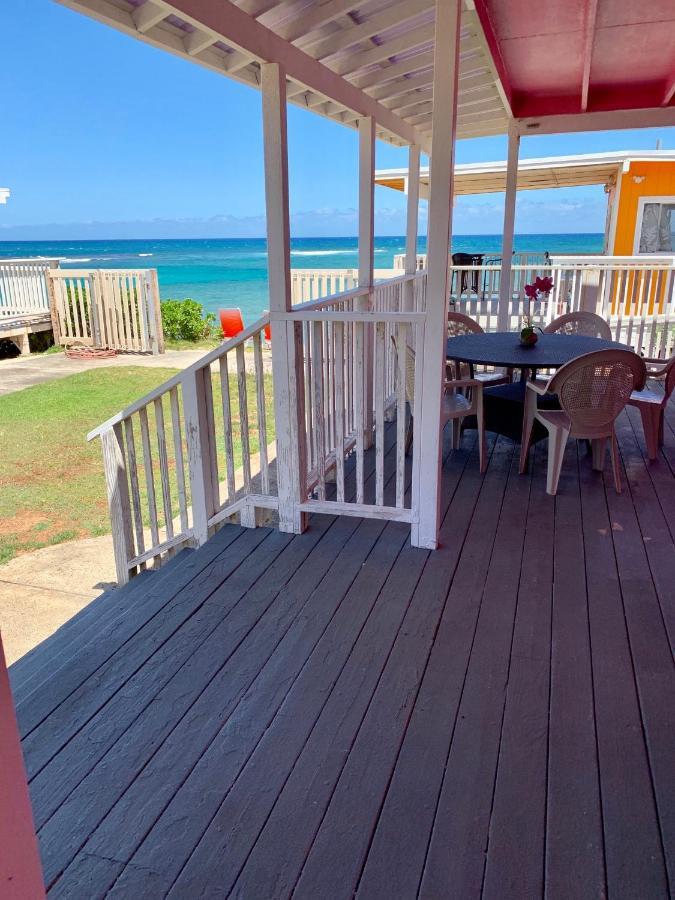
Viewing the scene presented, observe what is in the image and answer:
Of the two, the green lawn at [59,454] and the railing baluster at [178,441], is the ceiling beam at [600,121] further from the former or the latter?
the railing baluster at [178,441]

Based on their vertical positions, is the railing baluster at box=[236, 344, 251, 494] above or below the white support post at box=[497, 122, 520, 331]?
below

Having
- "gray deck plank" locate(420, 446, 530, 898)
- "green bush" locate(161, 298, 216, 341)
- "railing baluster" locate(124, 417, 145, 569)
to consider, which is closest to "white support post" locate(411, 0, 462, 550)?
"gray deck plank" locate(420, 446, 530, 898)

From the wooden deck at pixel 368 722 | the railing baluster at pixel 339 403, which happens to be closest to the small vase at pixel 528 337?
the railing baluster at pixel 339 403

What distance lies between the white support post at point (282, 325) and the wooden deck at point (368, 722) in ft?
0.92

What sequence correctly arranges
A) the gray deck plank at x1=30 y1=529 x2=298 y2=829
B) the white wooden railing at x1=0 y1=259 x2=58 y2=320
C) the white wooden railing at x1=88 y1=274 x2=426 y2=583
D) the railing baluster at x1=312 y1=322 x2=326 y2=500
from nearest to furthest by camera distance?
the gray deck plank at x1=30 y1=529 x2=298 y2=829, the white wooden railing at x1=88 y1=274 x2=426 y2=583, the railing baluster at x1=312 y1=322 x2=326 y2=500, the white wooden railing at x1=0 y1=259 x2=58 y2=320

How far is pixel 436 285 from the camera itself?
2670mm

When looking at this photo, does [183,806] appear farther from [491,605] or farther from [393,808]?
[491,605]

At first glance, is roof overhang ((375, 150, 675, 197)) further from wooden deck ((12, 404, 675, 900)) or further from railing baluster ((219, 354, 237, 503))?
wooden deck ((12, 404, 675, 900))

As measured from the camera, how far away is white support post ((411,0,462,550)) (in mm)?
2520

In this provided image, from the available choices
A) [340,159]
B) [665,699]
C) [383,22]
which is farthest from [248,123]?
[665,699]

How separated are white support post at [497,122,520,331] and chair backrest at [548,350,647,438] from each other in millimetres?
2746

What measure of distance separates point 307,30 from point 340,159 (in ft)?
146

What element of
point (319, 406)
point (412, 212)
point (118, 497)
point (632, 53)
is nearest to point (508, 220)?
point (412, 212)

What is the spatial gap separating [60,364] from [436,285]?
342 inches
